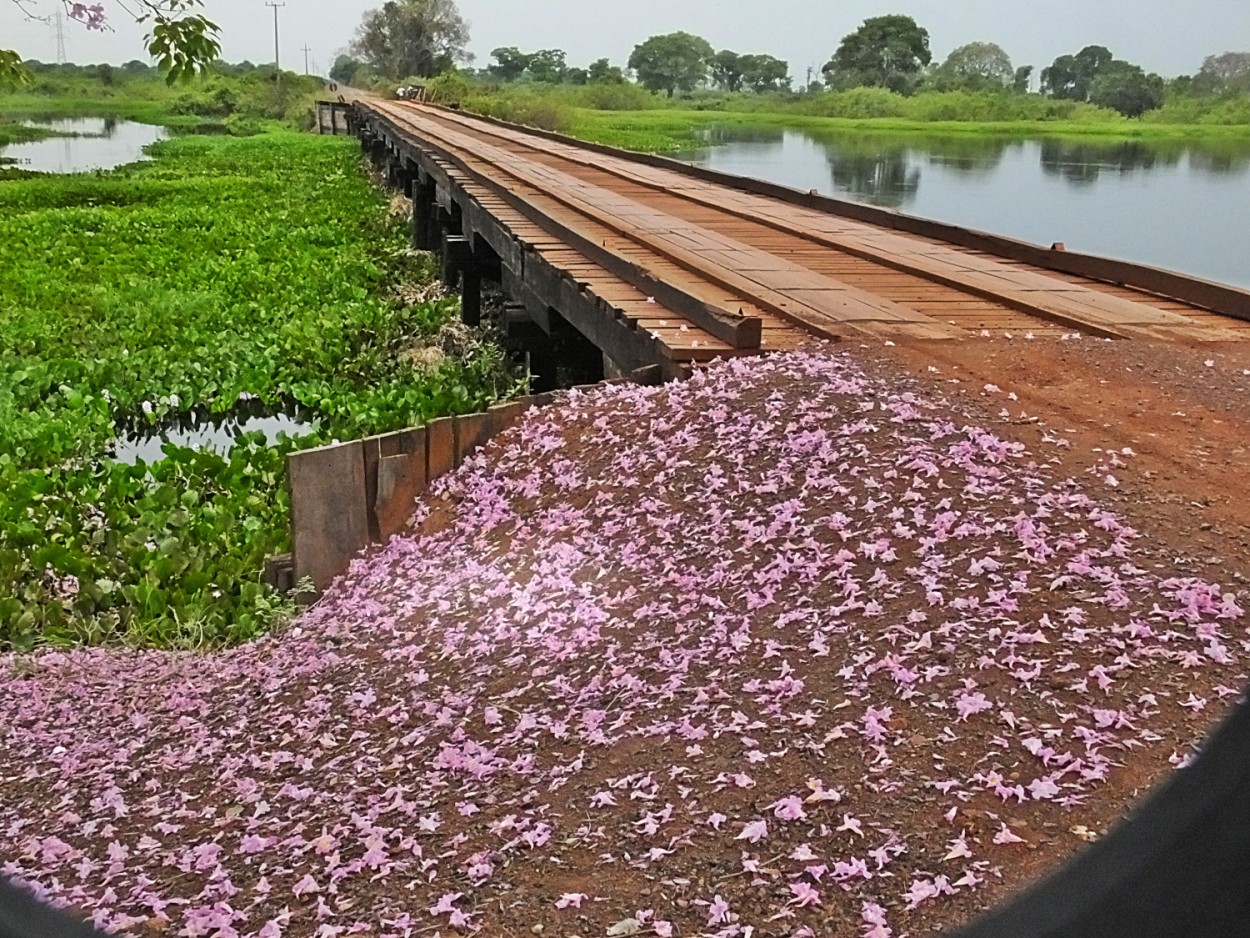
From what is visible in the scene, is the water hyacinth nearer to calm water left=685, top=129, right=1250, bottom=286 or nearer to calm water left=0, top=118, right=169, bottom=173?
calm water left=685, top=129, right=1250, bottom=286

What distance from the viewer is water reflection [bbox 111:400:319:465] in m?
8.34

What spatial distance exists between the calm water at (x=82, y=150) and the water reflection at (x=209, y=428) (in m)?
18.9

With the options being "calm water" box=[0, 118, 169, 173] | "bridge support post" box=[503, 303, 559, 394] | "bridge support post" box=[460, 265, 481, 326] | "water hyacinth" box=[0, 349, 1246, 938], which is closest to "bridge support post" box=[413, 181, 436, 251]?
"bridge support post" box=[460, 265, 481, 326]

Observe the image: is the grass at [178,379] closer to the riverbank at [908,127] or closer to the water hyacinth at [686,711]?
the water hyacinth at [686,711]

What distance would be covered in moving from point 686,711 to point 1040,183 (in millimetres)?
21296

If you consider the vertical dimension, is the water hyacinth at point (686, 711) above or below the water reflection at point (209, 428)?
above

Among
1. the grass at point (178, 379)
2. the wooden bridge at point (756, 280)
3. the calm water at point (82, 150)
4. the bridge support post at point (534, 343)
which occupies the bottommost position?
the grass at point (178, 379)

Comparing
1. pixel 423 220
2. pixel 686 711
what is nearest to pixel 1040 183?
pixel 423 220

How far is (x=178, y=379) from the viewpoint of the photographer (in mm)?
9062

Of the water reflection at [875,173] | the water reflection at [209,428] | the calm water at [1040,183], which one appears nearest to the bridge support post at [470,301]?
the water reflection at [209,428]

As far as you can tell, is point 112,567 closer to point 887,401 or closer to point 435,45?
point 887,401

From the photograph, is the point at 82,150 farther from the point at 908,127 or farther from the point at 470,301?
the point at 908,127

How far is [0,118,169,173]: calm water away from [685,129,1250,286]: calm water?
1719cm

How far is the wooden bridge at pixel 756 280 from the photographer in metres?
4.65
